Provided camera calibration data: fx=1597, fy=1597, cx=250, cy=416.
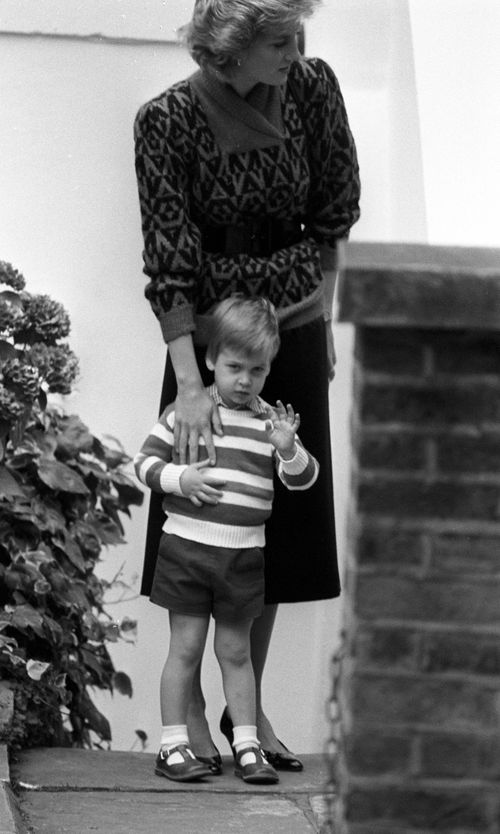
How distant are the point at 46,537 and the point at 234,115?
1.20 metres

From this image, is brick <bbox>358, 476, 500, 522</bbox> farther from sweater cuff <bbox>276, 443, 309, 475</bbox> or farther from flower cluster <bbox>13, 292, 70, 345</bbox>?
flower cluster <bbox>13, 292, 70, 345</bbox>

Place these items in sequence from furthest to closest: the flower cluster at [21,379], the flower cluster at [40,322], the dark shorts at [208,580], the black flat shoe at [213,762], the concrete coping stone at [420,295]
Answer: the flower cluster at [40,322]
the flower cluster at [21,379]
the black flat shoe at [213,762]
the dark shorts at [208,580]
the concrete coping stone at [420,295]

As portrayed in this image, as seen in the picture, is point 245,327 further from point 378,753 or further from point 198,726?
point 378,753

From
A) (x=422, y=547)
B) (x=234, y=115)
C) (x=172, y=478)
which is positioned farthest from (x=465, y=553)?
(x=234, y=115)

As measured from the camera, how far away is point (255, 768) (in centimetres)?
363

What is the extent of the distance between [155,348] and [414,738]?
8.21 ft

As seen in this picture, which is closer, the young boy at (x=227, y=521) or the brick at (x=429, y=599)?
the brick at (x=429, y=599)

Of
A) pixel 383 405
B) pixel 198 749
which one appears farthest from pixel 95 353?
pixel 383 405

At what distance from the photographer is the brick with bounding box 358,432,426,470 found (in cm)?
228

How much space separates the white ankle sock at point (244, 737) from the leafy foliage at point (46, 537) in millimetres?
478

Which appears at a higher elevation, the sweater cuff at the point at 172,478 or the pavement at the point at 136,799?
the sweater cuff at the point at 172,478

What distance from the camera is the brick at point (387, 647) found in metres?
2.32

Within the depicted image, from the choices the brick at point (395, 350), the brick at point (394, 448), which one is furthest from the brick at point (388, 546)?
the brick at point (395, 350)

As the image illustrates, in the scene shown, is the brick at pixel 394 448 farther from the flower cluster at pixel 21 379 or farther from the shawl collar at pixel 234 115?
the flower cluster at pixel 21 379
